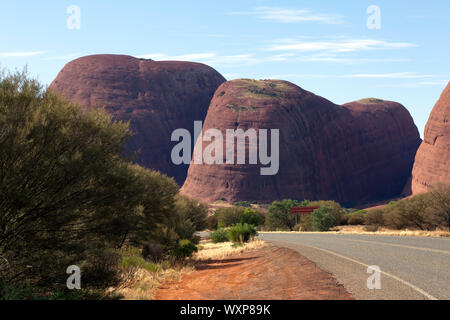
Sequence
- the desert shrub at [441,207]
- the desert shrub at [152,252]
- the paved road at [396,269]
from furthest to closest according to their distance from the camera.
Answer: the desert shrub at [441,207]
the desert shrub at [152,252]
the paved road at [396,269]

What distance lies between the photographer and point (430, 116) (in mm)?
105375

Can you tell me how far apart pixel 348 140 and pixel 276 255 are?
380 ft

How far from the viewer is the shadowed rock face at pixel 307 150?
377 feet

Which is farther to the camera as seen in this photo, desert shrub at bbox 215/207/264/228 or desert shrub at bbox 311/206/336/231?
desert shrub at bbox 215/207/264/228

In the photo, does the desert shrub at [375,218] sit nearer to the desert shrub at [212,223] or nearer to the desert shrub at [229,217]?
the desert shrub at [229,217]

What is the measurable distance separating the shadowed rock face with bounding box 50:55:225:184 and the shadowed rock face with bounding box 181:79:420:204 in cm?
1941

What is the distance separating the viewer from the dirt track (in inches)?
391

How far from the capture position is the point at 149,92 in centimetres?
14788

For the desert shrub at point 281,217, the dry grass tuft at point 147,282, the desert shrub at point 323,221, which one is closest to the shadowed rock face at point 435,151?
the desert shrub at point 281,217

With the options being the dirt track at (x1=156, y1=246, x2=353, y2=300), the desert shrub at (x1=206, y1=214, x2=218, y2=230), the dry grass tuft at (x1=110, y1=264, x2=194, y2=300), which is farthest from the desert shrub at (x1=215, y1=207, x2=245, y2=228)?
the dirt track at (x1=156, y1=246, x2=353, y2=300)

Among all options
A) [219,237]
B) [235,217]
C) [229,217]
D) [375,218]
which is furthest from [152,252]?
[235,217]

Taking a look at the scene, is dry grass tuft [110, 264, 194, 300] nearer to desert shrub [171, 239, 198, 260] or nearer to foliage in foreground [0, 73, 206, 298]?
foliage in foreground [0, 73, 206, 298]

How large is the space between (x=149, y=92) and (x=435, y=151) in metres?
82.7

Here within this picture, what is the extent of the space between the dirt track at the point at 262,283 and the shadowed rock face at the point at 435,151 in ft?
294
